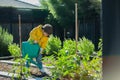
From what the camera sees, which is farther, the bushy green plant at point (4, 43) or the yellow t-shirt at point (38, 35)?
the bushy green plant at point (4, 43)

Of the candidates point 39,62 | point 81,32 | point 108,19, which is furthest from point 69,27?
A: point 108,19

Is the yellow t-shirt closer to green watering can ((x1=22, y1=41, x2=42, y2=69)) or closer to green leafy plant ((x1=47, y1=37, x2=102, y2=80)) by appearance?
green watering can ((x1=22, y1=41, x2=42, y2=69))

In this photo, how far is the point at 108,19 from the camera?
141cm

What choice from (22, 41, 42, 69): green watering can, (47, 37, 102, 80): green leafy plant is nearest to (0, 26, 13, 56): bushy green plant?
(22, 41, 42, 69): green watering can

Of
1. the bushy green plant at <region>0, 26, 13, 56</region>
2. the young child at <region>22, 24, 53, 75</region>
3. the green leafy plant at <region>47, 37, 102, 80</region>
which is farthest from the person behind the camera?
the bushy green plant at <region>0, 26, 13, 56</region>

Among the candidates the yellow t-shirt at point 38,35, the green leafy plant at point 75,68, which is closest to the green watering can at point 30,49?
the yellow t-shirt at point 38,35

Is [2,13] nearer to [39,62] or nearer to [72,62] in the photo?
[39,62]

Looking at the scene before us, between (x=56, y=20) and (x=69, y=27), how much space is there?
52.3 inches

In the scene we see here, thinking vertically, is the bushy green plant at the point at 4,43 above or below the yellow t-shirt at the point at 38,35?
below

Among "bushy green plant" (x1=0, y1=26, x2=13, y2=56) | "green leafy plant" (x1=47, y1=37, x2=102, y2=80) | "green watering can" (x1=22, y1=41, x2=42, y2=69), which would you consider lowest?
"bushy green plant" (x1=0, y1=26, x2=13, y2=56)

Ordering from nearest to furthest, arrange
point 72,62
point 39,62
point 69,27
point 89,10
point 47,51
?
1. point 72,62
2. point 39,62
3. point 47,51
4. point 89,10
5. point 69,27

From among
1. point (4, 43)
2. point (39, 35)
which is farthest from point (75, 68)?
point (4, 43)

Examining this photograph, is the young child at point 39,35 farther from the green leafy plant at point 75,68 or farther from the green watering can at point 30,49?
the green leafy plant at point 75,68

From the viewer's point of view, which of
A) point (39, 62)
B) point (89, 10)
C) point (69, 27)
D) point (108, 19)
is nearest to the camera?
point (108, 19)
